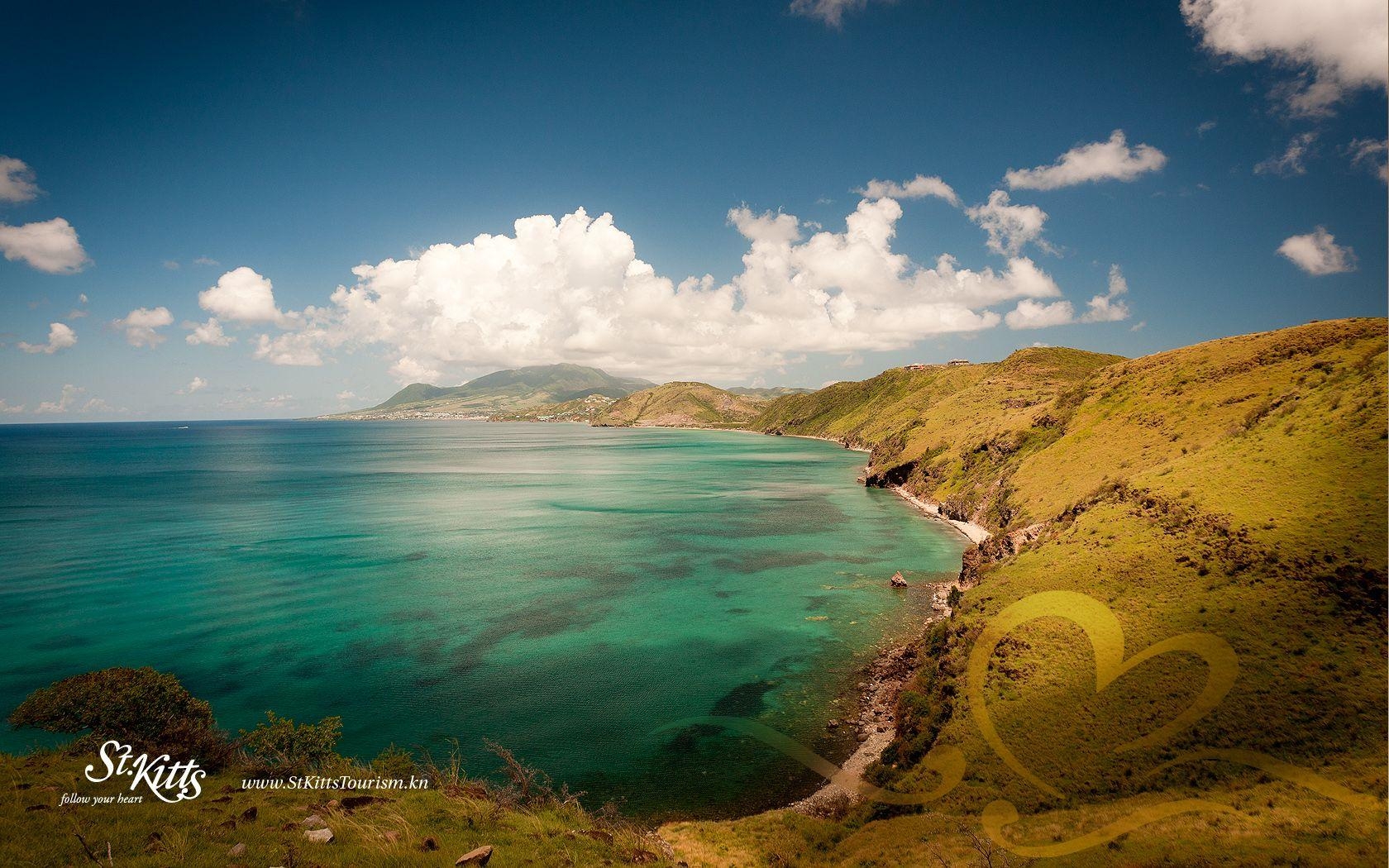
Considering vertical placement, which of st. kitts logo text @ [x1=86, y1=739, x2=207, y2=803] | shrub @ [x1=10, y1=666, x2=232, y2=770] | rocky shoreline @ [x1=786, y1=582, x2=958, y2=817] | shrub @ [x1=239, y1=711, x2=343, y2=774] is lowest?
rocky shoreline @ [x1=786, y1=582, x2=958, y2=817]

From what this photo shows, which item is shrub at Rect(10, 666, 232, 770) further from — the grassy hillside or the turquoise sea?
the grassy hillside

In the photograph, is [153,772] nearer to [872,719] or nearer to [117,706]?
[117,706]

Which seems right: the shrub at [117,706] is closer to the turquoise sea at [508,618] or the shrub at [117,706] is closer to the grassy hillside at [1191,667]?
the turquoise sea at [508,618]

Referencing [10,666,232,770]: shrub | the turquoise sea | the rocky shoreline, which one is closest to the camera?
[10,666,232,770]: shrub

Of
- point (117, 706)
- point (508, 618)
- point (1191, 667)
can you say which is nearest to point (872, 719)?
point (1191, 667)

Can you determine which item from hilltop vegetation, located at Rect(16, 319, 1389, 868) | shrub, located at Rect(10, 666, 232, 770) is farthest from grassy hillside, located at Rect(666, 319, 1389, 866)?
shrub, located at Rect(10, 666, 232, 770)

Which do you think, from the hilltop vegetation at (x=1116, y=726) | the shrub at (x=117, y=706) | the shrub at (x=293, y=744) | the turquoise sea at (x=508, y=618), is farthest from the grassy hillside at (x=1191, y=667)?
the shrub at (x=117, y=706)

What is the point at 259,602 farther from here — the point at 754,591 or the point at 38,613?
the point at 754,591
